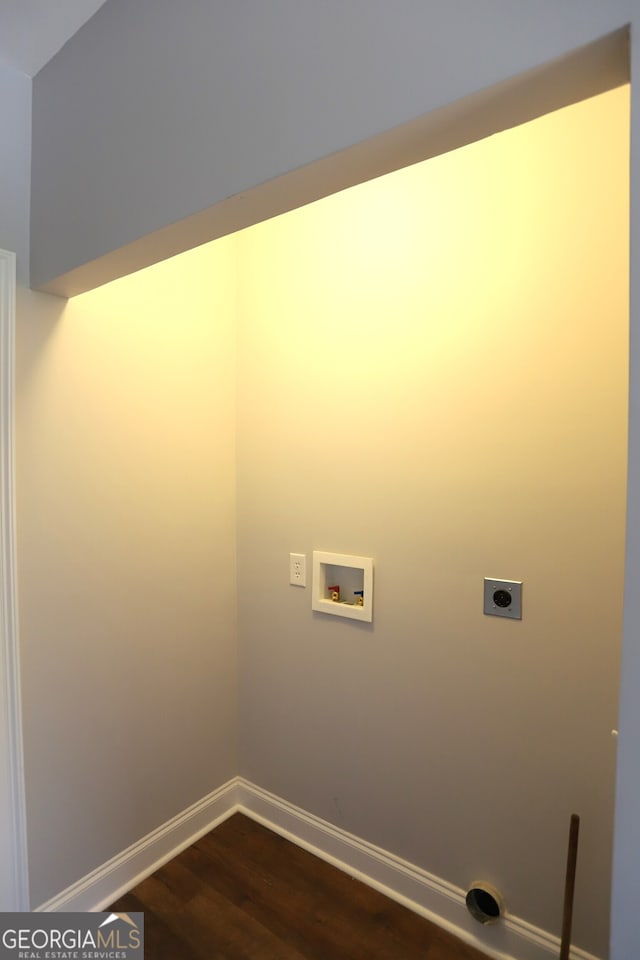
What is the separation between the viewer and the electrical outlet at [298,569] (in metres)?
1.90

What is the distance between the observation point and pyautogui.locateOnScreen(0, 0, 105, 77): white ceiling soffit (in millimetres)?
1177

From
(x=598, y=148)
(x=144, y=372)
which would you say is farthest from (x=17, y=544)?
(x=598, y=148)

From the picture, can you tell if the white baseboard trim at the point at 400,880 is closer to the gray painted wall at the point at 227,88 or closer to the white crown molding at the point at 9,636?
the white crown molding at the point at 9,636

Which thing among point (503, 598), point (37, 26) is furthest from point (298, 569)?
point (37, 26)

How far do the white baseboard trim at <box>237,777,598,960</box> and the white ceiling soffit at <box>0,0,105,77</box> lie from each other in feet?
8.78

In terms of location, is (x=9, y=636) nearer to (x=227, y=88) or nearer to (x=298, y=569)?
(x=298, y=569)

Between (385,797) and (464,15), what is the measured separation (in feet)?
6.81

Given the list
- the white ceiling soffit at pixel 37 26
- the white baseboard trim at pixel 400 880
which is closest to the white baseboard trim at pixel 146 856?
the white baseboard trim at pixel 400 880

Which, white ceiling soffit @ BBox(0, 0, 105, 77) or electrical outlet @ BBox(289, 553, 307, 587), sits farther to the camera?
electrical outlet @ BBox(289, 553, 307, 587)

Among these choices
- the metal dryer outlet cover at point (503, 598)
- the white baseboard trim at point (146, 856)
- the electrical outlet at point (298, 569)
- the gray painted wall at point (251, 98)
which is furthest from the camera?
the electrical outlet at point (298, 569)

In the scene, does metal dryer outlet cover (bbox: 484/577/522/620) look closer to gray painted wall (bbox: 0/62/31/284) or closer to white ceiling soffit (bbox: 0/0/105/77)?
gray painted wall (bbox: 0/62/31/284)

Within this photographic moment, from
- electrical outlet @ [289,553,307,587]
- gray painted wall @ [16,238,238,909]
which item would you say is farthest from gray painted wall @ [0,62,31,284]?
electrical outlet @ [289,553,307,587]

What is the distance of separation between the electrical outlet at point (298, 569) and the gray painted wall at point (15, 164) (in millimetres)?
1279

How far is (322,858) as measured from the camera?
1867 mm
